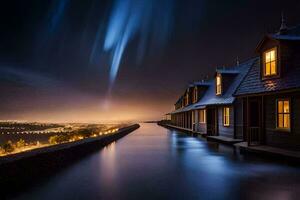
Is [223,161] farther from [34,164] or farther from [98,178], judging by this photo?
[34,164]

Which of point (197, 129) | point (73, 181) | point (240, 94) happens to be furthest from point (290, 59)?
point (197, 129)

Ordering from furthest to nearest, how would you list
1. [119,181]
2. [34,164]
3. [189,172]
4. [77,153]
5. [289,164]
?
1. [77,153]
2. [289,164]
3. [189,172]
4. [34,164]
5. [119,181]

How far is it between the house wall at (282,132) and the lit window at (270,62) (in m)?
1.59

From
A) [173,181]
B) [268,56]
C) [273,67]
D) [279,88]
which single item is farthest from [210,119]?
[173,181]

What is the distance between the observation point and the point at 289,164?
522 inches

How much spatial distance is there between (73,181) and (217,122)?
2167cm

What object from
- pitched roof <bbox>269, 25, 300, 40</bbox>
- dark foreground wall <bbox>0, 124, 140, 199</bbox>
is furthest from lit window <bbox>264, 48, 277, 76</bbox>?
dark foreground wall <bbox>0, 124, 140, 199</bbox>

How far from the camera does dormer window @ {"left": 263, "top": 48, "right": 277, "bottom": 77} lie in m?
17.5

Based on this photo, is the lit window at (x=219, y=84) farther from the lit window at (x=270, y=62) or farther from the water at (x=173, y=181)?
the water at (x=173, y=181)

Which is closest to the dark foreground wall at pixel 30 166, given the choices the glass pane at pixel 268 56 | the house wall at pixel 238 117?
the glass pane at pixel 268 56

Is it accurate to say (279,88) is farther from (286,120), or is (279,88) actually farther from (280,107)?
(286,120)

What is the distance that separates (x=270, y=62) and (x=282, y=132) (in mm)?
4580

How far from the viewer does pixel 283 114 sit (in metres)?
16.7

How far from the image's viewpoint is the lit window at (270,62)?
57.4ft
